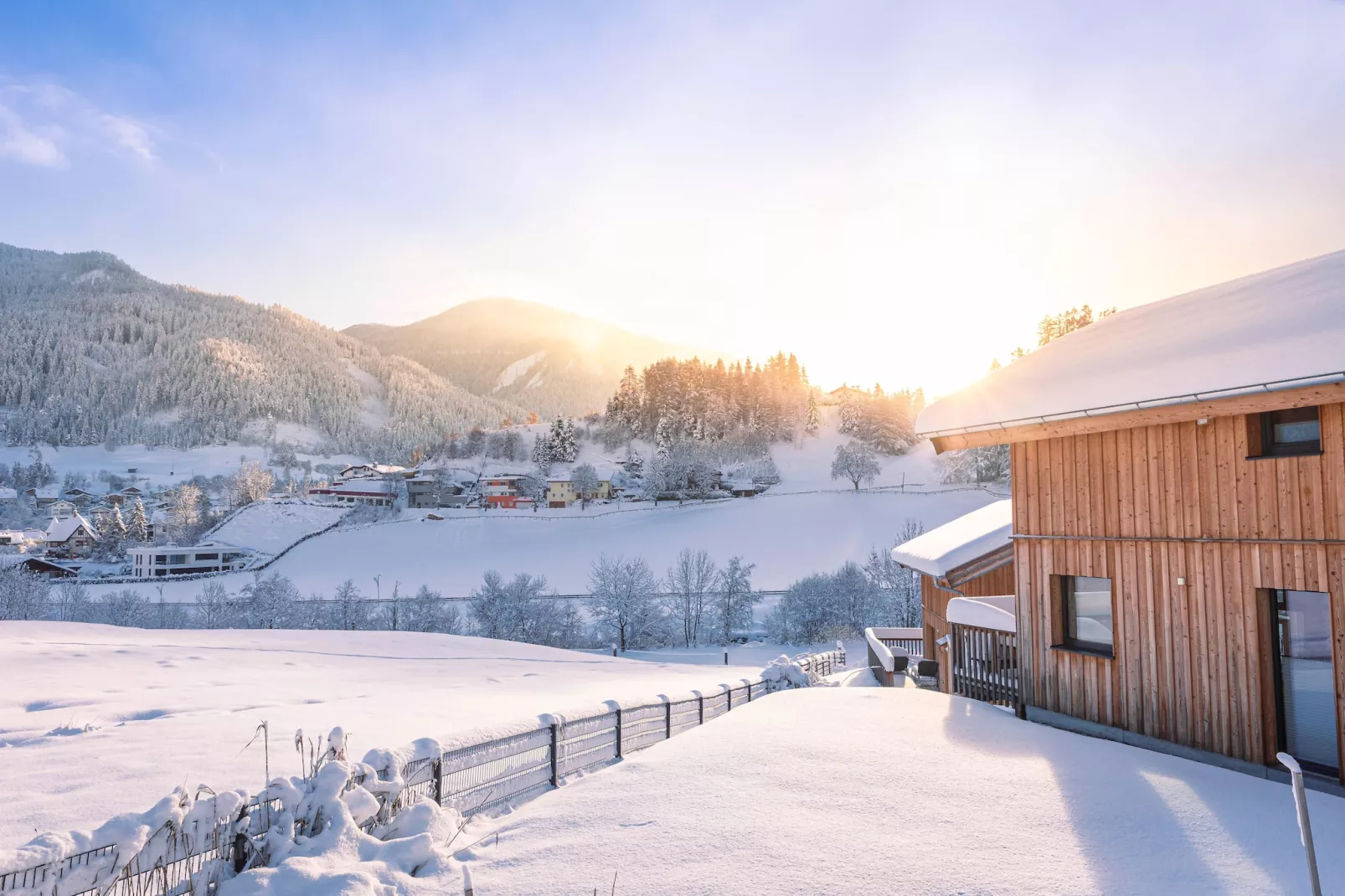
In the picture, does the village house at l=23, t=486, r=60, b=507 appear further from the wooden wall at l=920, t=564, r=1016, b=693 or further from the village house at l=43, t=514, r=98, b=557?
the wooden wall at l=920, t=564, r=1016, b=693

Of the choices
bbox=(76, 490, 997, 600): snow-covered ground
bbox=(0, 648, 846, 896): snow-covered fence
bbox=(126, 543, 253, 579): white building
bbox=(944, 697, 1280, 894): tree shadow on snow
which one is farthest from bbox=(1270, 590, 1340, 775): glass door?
bbox=(126, 543, 253, 579): white building

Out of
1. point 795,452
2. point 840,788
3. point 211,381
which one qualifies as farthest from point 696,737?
point 211,381

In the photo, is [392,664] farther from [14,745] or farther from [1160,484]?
[1160,484]

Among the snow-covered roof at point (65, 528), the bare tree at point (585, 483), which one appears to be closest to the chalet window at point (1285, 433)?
the bare tree at point (585, 483)

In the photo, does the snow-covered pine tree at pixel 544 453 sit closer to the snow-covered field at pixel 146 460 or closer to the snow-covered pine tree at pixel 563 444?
the snow-covered pine tree at pixel 563 444

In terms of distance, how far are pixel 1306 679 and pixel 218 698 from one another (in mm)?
13119

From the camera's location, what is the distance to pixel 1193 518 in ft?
23.3

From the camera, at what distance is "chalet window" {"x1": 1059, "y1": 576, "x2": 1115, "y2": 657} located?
8.29 meters

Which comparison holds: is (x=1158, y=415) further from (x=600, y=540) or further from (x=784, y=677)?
(x=600, y=540)

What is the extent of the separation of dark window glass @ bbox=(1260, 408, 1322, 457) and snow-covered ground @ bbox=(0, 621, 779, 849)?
712 centimetres

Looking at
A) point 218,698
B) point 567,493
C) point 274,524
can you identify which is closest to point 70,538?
point 274,524

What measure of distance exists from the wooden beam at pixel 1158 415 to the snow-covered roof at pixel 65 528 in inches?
3625

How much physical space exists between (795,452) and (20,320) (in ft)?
721

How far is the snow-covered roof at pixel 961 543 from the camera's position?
13.5 m
